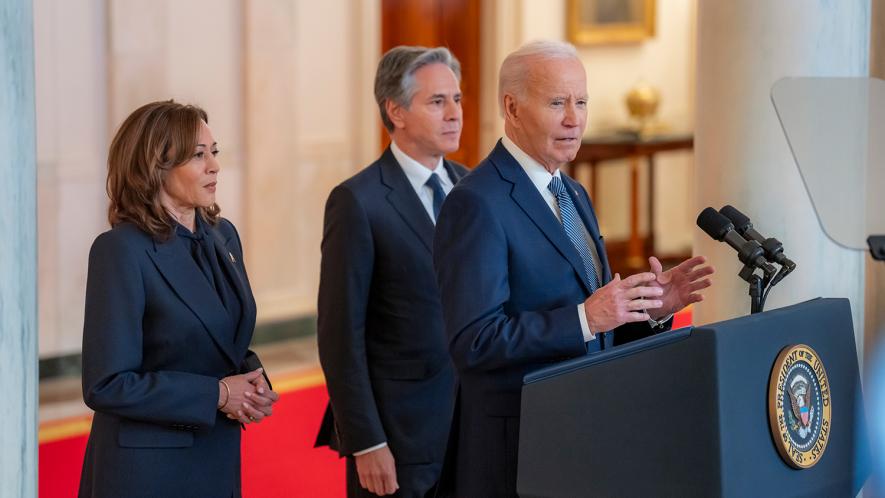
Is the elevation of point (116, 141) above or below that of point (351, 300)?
above

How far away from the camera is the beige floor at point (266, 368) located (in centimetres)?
657

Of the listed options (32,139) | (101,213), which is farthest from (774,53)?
(101,213)

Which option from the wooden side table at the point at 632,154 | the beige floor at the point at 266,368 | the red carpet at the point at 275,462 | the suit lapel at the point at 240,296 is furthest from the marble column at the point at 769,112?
the wooden side table at the point at 632,154

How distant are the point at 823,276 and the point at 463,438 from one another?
1.21m

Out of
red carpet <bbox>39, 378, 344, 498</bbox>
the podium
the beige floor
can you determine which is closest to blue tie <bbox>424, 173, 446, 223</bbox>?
the podium

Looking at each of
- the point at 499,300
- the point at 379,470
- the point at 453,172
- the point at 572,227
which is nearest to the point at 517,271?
the point at 499,300

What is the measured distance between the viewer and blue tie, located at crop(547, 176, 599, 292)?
3.06 meters

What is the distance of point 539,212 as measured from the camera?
298 cm

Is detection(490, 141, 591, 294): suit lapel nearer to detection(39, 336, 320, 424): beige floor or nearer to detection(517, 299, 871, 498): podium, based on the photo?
detection(517, 299, 871, 498): podium

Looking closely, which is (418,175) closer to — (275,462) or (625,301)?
(625,301)

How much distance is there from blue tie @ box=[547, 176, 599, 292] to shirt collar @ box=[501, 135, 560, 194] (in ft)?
0.07

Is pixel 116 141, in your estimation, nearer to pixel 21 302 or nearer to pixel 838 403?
pixel 21 302

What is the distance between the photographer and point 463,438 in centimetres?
305

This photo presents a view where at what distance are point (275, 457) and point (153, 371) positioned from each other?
2.83 metres
